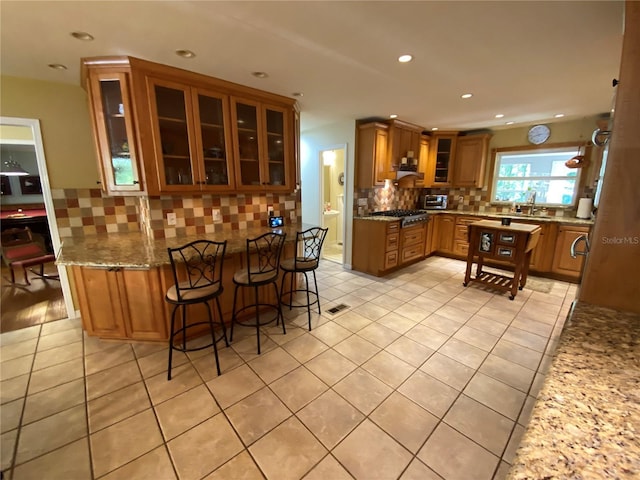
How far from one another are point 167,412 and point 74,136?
2845mm

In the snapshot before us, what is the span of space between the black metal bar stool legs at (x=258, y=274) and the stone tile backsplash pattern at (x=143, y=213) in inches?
29.1

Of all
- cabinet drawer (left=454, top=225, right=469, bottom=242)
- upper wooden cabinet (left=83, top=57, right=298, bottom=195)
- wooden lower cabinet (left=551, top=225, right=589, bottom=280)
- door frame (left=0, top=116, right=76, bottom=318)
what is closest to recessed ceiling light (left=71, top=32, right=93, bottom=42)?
upper wooden cabinet (left=83, top=57, right=298, bottom=195)

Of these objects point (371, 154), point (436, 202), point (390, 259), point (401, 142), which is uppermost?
point (401, 142)

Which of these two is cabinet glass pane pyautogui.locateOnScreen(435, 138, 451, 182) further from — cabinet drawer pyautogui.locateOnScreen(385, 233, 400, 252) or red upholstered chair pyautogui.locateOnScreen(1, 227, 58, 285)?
red upholstered chair pyautogui.locateOnScreen(1, 227, 58, 285)

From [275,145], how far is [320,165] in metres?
2.03

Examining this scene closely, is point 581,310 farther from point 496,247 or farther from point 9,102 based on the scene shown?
point 9,102

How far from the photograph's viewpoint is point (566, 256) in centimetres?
416

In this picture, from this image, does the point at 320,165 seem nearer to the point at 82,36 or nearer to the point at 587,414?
the point at 82,36

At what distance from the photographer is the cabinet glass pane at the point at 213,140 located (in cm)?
269

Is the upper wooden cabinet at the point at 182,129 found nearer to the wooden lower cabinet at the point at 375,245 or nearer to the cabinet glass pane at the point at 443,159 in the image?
the wooden lower cabinet at the point at 375,245

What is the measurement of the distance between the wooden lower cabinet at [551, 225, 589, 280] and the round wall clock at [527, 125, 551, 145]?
161cm


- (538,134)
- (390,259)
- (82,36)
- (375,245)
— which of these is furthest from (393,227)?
(82,36)

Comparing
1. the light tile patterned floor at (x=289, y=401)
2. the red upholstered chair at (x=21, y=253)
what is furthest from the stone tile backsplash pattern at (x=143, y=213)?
the red upholstered chair at (x=21, y=253)

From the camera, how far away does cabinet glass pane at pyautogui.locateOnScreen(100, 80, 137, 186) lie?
2320 millimetres
